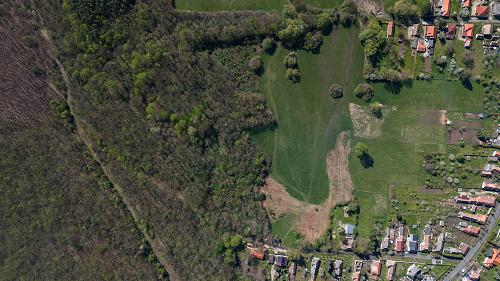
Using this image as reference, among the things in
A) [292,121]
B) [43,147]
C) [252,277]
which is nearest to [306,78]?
[292,121]

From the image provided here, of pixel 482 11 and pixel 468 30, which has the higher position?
pixel 482 11

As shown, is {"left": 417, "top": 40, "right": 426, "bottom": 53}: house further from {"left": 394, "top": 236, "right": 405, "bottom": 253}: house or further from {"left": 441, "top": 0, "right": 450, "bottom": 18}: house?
{"left": 394, "top": 236, "right": 405, "bottom": 253}: house

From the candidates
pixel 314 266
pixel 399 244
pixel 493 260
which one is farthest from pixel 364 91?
pixel 493 260

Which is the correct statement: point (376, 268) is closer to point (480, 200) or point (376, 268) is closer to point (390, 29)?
point (480, 200)

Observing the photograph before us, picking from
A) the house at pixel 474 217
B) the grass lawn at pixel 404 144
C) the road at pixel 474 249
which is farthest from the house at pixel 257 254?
the house at pixel 474 217

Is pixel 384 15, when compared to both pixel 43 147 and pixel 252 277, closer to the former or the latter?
pixel 252 277
